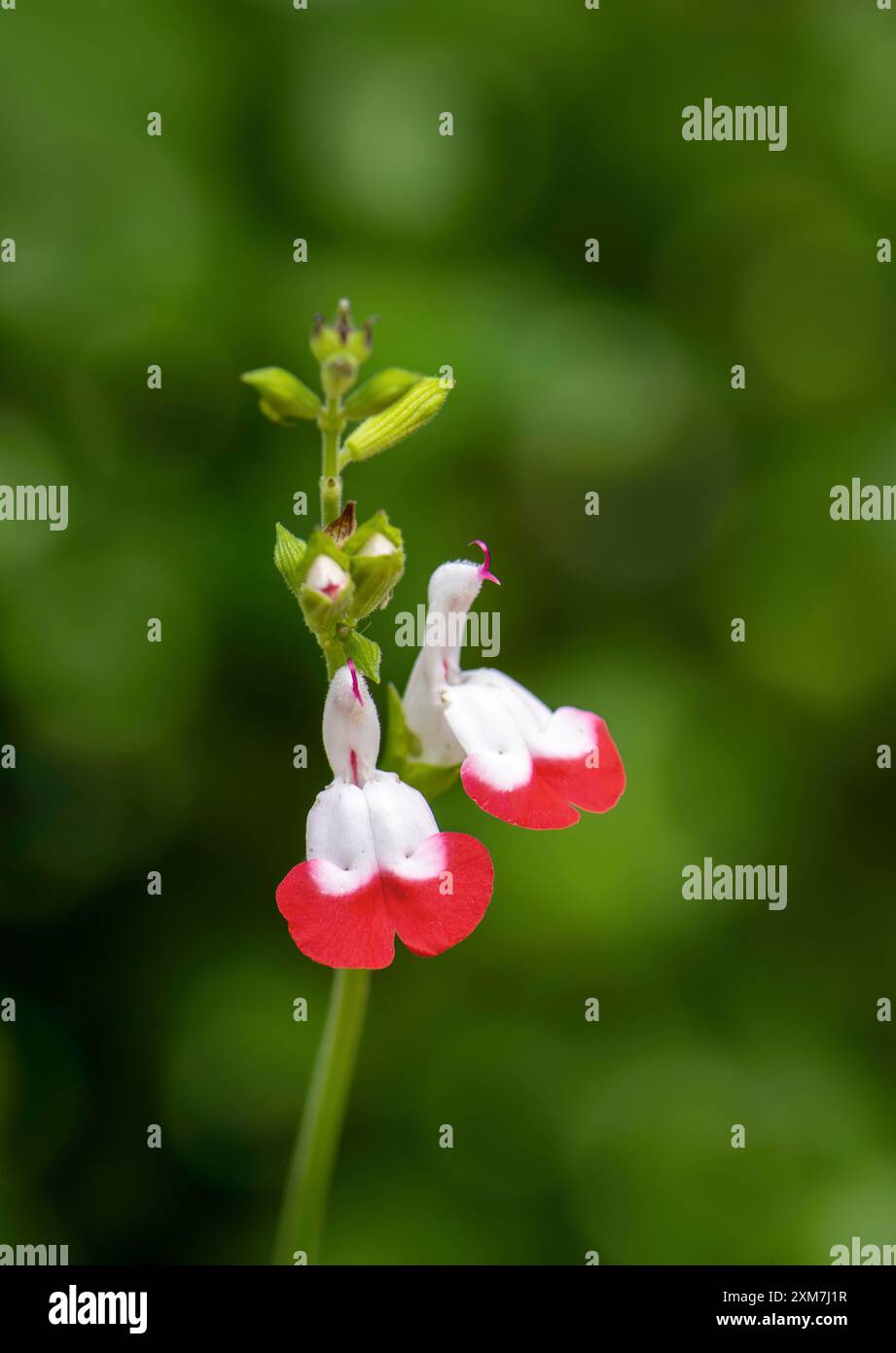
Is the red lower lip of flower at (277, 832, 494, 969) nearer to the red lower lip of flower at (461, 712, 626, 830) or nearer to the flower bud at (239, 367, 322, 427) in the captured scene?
the red lower lip of flower at (461, 712, 626, 830)

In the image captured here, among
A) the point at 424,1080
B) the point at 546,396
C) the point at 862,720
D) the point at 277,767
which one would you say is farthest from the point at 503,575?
the point at 424,1080

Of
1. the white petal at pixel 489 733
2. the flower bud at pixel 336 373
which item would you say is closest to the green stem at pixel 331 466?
the flower bud at pixel 336 373

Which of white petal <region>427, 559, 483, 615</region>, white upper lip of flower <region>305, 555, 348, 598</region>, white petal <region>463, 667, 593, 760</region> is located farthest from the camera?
white petal <region>427, 559, 483, 615</region>

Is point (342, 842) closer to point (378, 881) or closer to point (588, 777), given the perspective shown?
point (378, 881)

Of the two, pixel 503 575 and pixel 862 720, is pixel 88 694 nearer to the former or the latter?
pixel 503 575

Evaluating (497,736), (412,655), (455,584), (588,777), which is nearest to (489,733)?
(497,736)

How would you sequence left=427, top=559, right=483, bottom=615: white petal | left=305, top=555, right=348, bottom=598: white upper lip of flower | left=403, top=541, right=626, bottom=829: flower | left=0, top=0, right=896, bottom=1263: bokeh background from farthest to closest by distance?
left=0, top=0, right=896, bottom=1263: bokeh background → left=427, top=559, right=483, bottom=615: white petal → left=403, top=541, right=626, bottom=829: flower → left=305, top=555, right=348, bottom=598: white upper lip of flower

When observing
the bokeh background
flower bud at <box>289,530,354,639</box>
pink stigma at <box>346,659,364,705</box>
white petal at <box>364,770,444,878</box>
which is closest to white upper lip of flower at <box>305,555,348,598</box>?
flower bud at <box>289,530,354,639</box>
